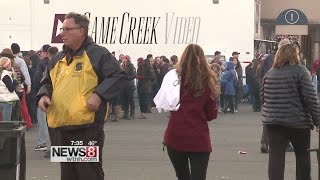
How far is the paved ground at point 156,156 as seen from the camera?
12453 millimetres

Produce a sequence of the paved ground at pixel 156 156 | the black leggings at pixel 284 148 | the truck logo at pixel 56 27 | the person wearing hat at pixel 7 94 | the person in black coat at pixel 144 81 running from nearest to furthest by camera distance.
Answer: the black leggings at pixel 284 148 → the paved ground at pixel 156 156 → the person wearing hat at pixel 7 94 → the person in black coat at pixel 144 81 → the truck logo at pixel 56 27

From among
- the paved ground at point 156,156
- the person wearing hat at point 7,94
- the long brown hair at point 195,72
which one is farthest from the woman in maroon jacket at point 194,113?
the person wearing hat at point 7,94

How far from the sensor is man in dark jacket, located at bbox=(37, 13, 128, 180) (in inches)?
287

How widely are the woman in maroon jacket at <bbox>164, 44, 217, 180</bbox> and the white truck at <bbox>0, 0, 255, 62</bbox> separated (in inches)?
779

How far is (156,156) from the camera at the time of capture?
14688 mm

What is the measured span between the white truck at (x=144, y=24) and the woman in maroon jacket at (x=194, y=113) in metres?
19.8

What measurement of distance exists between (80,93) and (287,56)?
3337 mm

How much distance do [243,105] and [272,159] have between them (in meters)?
21.3

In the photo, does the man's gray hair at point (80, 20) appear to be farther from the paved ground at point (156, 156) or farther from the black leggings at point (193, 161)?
the paved ground at point (156, 156)

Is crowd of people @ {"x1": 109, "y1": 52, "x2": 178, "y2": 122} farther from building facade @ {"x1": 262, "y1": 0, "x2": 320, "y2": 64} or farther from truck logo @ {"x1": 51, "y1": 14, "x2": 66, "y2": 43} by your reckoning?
building facade @ {"x1": 262, "y1": 0, "x2": 320, "y2": 64}

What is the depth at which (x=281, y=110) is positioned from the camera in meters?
9.77

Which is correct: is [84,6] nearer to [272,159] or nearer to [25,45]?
[25,45]

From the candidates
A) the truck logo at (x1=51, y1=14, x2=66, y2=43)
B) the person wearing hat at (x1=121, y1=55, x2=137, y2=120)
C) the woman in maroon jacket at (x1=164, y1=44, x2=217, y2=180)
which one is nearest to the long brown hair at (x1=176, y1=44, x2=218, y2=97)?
the woman in maroon jacket at (x1=164, y1=44, x2=217, y2=180)

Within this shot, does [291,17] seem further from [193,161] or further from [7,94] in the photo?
[193,161]
